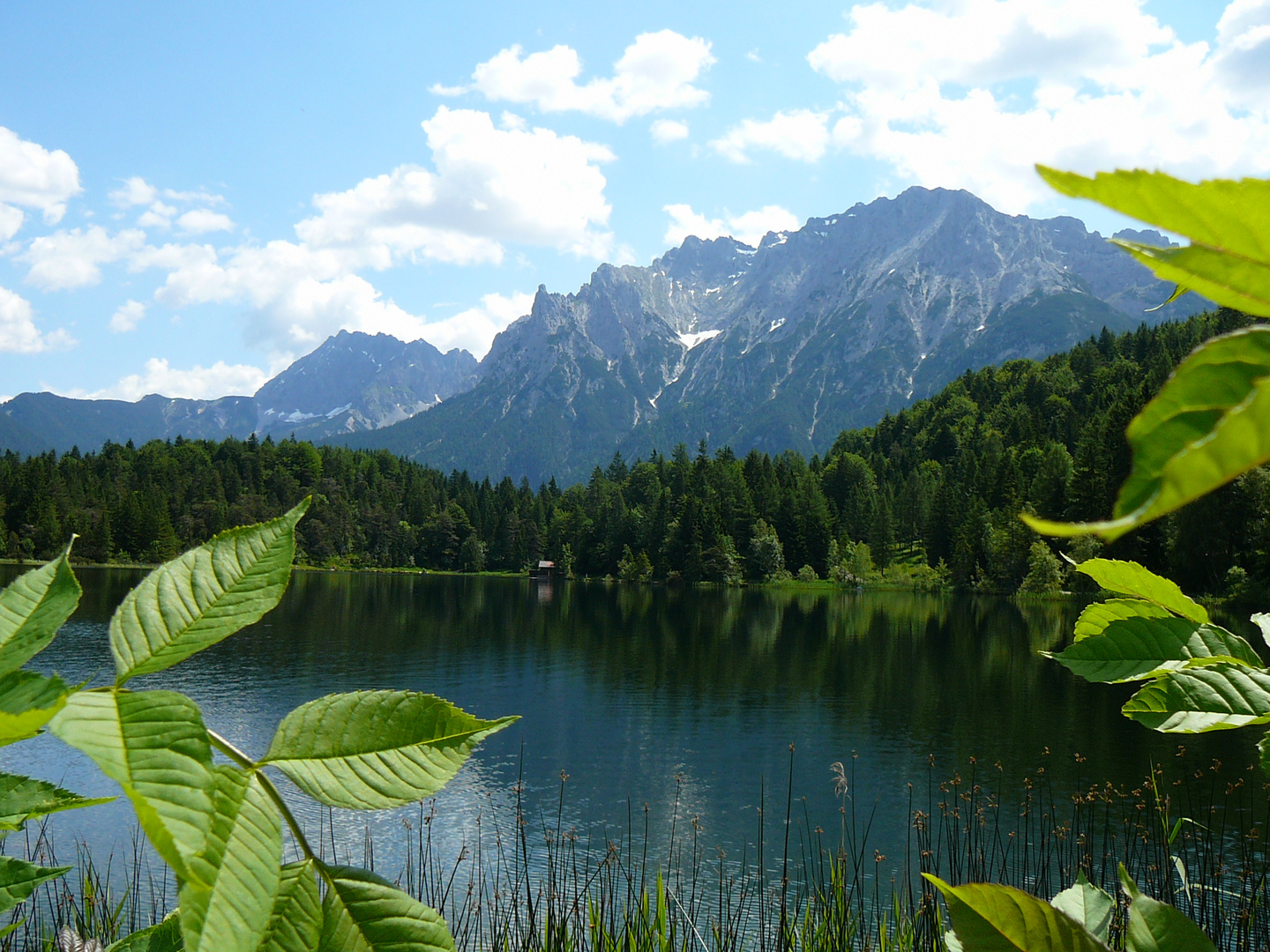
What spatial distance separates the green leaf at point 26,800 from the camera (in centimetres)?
78

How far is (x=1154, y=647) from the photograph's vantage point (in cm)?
89

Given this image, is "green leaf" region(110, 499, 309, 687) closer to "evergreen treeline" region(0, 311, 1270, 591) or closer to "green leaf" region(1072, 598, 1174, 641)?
"green leaf" region(1072, 598, 1174, 641)

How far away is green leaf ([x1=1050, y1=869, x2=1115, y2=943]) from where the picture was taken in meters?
0.92

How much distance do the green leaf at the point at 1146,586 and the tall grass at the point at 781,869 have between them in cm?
538

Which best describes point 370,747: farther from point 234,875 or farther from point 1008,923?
point 1008,923

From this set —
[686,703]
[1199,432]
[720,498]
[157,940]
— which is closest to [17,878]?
[157,940]

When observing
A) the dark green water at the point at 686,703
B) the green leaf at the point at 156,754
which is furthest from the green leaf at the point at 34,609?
the dark green water at the point at 686,703

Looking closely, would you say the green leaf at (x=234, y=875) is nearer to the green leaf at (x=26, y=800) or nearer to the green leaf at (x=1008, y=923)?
the green leaf at (x=26, y=800)

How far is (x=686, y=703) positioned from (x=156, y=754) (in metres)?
29.5

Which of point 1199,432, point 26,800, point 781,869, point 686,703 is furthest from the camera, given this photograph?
point 686,703

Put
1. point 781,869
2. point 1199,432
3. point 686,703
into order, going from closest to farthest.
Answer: point 1199,432 → point 781,869 → point 686,703

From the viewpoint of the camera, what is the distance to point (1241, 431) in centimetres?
30

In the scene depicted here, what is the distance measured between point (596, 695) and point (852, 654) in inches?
Result: 565

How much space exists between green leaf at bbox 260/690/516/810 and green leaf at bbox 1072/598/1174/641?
657mm
